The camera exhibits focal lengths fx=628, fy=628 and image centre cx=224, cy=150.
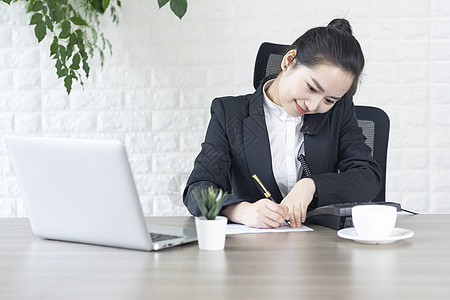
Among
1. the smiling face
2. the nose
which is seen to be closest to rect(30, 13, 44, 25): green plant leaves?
the smiling face

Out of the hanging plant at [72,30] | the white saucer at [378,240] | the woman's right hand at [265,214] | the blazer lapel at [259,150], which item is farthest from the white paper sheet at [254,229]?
the hanging plant at [72,30]

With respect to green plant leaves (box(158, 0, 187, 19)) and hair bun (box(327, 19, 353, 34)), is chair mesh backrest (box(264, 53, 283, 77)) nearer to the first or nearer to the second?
hair bun (box(327, 19, 353, 34))

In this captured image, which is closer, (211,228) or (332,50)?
(211,228)

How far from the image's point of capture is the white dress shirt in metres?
2.04

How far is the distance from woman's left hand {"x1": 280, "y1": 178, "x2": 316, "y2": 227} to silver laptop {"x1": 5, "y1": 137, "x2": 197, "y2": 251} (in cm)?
31

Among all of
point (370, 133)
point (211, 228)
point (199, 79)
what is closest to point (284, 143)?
point (370, 133)

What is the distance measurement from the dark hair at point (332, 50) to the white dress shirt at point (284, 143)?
22 centimetres

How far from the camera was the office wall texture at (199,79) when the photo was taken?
313 cm

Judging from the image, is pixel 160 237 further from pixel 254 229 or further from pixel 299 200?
pixel 299 200

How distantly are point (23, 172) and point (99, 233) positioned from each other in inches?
9.2

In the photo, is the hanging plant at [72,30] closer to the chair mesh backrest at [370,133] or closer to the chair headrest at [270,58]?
the chair headrest at [270,58]

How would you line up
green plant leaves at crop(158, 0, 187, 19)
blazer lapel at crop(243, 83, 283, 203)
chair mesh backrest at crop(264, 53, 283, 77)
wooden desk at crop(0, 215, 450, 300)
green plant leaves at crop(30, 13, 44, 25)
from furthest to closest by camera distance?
green plant leaves at crop(30, 13, 44, 25) < green plant leaves at crop(158, 0, 187, 19) < chair mesh backrest at crop(264, 53, 283, 77) < blazer lapel at crop(243, 83, 283, 203) < wooden desk at crop(0, 215, 450, 300)

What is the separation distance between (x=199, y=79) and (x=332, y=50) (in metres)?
1.36

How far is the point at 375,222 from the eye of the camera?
1371 mm
